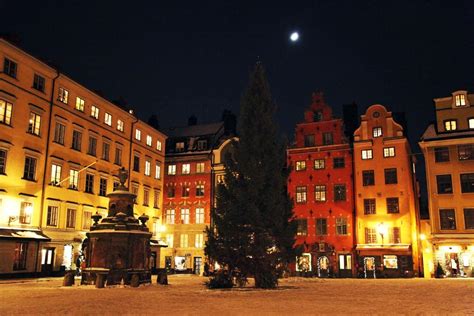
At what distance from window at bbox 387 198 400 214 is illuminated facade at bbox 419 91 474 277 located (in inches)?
123

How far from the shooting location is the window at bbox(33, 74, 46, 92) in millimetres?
37838

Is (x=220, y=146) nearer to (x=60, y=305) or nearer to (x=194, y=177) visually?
(x=194, y=177)

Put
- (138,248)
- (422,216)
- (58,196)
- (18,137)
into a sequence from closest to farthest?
(138,248) < (18,137) < (58,196) < (422,216)

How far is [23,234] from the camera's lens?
34.5 meters

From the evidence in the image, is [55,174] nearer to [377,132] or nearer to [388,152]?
A: [377,132]

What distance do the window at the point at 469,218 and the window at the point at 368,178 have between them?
8996 mm

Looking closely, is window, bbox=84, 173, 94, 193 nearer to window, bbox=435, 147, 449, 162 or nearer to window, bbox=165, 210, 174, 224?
window, bbox=165, 210, 174, 224

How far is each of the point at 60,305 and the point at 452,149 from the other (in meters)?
40.5

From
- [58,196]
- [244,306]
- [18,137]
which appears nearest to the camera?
[244,306]

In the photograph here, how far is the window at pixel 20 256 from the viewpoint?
3447 centimetres

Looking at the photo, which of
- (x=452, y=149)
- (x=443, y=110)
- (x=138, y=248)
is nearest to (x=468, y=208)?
(x=452, y=149)

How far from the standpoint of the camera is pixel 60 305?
1670cm

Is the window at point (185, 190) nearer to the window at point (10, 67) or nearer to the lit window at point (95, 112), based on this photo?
the lit window at point (95, 112)

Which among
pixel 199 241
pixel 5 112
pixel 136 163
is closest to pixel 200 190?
pixel 199 241
